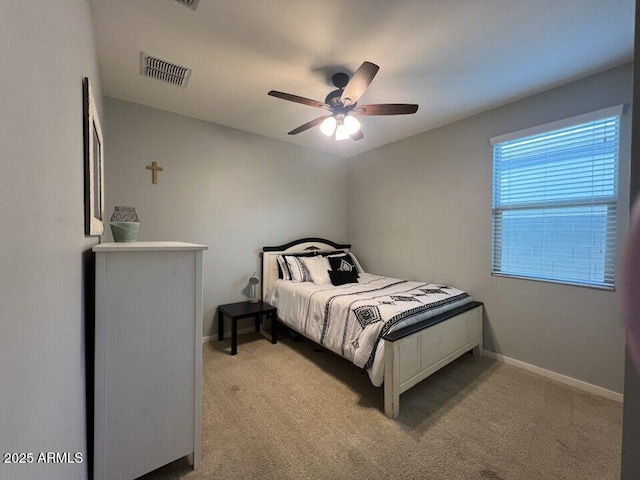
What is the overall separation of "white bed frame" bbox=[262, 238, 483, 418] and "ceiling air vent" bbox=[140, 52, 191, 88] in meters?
2.61

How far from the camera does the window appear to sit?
2.09 m

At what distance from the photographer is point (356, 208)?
14.2ft

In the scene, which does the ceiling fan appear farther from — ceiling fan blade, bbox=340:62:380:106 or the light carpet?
the light carpet

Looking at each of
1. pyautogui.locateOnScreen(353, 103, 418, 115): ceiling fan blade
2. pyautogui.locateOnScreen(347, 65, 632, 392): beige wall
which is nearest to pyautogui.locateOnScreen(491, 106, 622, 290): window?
pyautogui.locateOnScreen(347, 65, 632, 392): beige wall

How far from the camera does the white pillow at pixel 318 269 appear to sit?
3277 mm

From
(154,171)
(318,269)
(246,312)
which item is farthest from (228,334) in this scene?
(154,171)

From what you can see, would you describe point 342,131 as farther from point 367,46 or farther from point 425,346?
point 425,346

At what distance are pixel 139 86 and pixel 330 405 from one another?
123 inches

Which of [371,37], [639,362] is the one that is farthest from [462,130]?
[639,362]

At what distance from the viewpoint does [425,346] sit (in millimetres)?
2088

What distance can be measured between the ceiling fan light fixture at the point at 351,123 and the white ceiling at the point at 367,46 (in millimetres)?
371

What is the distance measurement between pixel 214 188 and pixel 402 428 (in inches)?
116

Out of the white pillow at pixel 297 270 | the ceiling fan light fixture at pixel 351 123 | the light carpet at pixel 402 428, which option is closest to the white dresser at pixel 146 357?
the light carpet at pixel 402 428

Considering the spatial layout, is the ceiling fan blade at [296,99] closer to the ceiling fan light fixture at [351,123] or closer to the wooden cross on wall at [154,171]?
the ceiling fan light fixture at [351,123]
